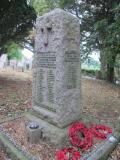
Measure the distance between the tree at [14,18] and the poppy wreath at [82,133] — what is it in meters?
6.87

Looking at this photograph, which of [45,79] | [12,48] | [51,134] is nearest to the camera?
[51,134]

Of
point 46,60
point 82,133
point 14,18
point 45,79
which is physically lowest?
point 82,133

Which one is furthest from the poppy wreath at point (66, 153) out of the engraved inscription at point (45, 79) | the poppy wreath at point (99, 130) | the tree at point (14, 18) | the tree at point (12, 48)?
the tree at point (12, 48)

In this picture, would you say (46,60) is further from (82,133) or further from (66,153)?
(66,153)

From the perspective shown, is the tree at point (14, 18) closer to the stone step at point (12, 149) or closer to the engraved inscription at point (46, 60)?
the engraved inscription at point (46, 60)

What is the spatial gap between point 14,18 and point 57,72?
6.33 m

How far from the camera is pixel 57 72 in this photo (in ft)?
12.7

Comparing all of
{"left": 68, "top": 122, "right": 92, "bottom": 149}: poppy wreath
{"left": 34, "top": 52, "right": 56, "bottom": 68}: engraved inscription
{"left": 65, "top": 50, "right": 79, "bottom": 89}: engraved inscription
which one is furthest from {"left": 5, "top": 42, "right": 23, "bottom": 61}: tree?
{"left": 68, "top": 122, "right": 92, "bottom": 149}: poppy wreath

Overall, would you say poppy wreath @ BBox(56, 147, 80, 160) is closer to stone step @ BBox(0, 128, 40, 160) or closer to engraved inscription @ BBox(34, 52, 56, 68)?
stone step @ BBox(0, 128, 40, 160)

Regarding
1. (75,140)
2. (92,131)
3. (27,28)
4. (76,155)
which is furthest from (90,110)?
(27,28)

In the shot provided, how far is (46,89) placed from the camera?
13.9 feet

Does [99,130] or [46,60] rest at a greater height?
[46,60]

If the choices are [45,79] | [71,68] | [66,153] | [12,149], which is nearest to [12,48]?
[45,79]

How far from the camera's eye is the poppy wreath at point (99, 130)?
3.91 m
